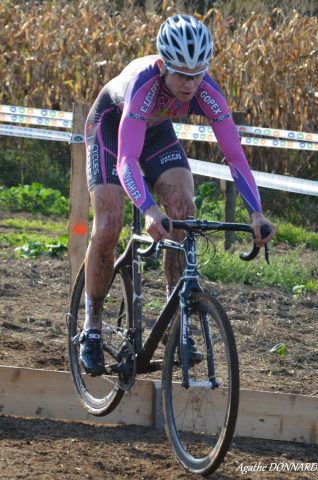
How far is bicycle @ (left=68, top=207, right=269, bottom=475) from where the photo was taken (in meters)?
4.82

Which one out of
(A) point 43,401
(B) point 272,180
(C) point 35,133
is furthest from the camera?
(C) point 35,133

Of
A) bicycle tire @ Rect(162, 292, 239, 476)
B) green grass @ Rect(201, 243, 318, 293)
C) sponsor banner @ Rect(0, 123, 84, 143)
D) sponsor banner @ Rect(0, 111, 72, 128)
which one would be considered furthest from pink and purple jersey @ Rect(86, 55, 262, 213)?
sponsor banner @ Rect(0, 111, 72, 128)

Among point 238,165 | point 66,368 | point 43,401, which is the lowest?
point 43,401

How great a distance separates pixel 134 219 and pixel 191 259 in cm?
81

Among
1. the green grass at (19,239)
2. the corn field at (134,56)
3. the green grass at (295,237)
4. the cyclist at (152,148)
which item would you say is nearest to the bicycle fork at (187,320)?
the cyclist at (152,148)

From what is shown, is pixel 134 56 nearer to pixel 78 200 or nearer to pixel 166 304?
pixel 78 200

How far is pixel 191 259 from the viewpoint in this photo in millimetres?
5043

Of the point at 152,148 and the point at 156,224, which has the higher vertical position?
the point at 152,148

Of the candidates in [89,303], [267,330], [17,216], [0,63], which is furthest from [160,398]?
[0,63]

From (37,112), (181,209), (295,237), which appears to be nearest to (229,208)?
(295,237)

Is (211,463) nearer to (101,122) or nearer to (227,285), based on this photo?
(101,122)

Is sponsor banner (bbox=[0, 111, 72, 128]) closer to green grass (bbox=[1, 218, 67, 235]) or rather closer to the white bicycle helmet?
green grass (bbox=[1, 218, 67, 235])

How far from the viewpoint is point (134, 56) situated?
16.5 meters

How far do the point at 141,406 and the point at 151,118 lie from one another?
158 cm
